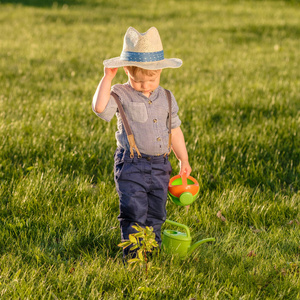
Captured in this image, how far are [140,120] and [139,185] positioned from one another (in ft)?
1.53

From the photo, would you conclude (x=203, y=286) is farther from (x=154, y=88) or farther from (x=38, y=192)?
(x=38, y=192)

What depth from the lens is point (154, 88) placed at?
3.07 metres

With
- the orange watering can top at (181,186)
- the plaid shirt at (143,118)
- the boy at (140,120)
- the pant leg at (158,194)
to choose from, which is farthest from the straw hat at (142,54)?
the orange watering can top at (181,186)

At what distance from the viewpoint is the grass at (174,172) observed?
9.61ft

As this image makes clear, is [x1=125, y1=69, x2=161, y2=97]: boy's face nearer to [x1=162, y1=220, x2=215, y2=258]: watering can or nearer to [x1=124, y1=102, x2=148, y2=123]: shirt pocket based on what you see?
[x1=124, y1=102, x2=148, y2=123]: shirt pocket

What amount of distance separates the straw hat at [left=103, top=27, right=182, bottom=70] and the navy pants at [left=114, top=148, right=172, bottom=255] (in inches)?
25.1

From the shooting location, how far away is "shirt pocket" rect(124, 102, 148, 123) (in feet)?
10.1

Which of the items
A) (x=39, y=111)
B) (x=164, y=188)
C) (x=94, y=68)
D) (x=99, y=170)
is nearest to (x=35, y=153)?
(x=99, y=170)

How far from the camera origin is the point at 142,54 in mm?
2922

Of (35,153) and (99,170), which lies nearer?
(99,170)

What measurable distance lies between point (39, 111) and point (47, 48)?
18.0 feet

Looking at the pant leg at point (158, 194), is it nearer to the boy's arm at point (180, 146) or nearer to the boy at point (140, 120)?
the boy at point (140, 120)

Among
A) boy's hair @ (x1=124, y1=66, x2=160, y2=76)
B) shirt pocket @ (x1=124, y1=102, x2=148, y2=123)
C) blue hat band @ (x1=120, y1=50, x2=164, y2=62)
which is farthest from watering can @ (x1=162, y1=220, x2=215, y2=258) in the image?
blue hat band @ (x1=120, y1=50, x2=164, y2=62)

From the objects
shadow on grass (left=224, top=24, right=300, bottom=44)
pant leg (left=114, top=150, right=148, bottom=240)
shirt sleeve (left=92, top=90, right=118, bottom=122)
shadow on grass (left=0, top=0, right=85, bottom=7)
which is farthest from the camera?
shadow on grass (left=0, top=0, right=85, bottom=7)
